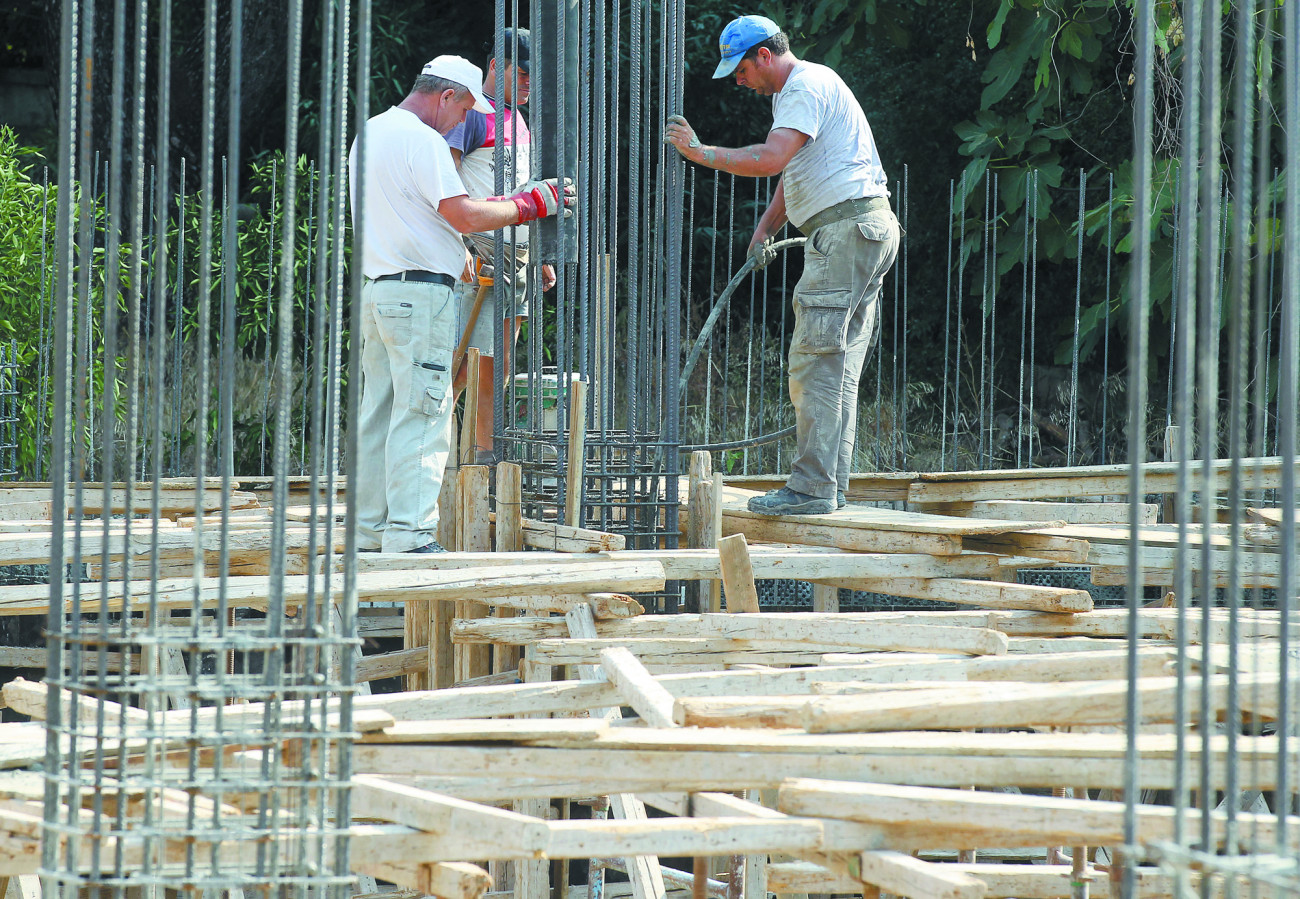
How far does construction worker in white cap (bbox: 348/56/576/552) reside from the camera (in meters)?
4.91

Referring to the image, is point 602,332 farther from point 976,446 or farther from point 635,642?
point 976,446

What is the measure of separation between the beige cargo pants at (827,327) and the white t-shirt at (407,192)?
131 cm

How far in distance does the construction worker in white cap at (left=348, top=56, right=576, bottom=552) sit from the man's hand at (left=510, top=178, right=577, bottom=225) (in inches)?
5.8

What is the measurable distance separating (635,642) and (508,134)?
283 centimetres

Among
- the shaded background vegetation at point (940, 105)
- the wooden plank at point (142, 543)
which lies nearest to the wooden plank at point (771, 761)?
the wooden plank at point (142, 543)

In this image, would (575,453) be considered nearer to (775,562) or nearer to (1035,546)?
(775,562)

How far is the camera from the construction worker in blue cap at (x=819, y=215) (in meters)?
5.34

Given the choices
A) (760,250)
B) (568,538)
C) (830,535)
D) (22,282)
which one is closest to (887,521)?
(830,535)

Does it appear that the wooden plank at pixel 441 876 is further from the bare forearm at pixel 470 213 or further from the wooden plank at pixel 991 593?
the bare forearm at pixel 470 213

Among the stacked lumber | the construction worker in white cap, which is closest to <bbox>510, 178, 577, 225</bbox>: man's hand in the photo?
the construction worker in white cap

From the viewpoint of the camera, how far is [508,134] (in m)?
6.08

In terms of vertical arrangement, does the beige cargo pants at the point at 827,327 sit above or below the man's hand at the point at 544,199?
below

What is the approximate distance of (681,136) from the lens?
210 inches

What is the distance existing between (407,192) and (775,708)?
267cm
